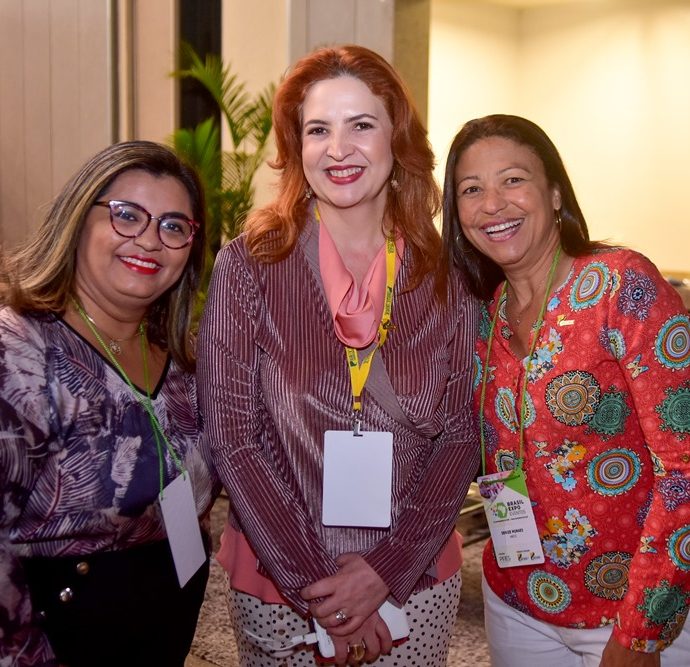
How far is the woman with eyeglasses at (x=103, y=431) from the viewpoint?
1.73 metres

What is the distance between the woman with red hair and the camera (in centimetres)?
195

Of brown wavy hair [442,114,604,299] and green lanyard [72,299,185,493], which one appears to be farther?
brown wavy hair [442,114,604,299]

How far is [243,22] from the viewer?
20.8 feet

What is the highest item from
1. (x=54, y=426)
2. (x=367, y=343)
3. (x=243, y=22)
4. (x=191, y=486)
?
(x=243, y=22)

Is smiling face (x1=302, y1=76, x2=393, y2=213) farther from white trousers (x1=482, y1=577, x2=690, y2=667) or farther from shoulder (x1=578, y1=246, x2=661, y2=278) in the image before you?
white trousers (x1=482, y1=577, x2=690, y2=667)

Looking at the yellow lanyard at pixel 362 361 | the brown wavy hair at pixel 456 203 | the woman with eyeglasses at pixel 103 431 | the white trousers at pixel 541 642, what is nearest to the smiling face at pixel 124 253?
the woman with eyeglasses at pixel 103 431

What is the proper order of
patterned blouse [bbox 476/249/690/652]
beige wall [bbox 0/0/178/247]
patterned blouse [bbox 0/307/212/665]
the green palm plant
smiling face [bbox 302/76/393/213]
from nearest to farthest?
patterned blouse [bbox 0/307/212/665] → patterned blouse [bbox 476/249/690/652] → smiling face [bbox 302/76/393/213] → the green palm plant → beige wall [bbox 0/0/178/247]

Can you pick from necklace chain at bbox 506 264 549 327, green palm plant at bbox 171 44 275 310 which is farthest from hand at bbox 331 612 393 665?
green palm plant at bbox 171 44 275 310

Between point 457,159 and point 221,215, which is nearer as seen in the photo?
point 457,159

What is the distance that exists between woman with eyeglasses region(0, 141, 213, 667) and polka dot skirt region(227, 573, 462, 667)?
0.43 ft

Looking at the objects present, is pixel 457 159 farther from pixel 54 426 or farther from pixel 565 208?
pixel 54 426

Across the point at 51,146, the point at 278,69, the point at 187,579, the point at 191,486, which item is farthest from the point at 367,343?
the point at 51,146

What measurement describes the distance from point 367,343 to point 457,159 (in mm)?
512

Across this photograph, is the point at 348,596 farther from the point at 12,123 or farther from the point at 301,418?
the point at 12,123
